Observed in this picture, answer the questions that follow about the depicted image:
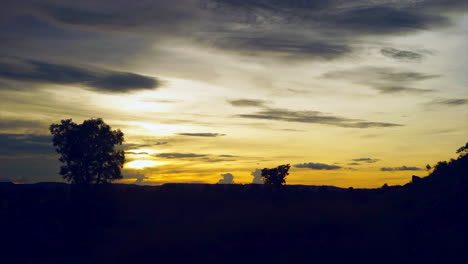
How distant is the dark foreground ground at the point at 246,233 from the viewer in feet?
64.0

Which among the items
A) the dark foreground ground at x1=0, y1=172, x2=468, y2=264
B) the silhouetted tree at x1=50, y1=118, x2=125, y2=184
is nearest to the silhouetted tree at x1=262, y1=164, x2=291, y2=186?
the silhouetted tree at x1=50, y1=118, x2=125, y2=184

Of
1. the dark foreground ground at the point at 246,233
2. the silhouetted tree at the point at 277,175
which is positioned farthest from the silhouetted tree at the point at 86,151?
the silhouetted tree at the point at 277,175

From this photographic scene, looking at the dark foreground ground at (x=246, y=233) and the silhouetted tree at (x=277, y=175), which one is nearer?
the dark foreground ground at (x=246, y=233)

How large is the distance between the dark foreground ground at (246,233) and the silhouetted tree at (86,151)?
21210 mm

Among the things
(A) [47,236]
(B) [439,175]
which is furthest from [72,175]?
(B) [439,175]

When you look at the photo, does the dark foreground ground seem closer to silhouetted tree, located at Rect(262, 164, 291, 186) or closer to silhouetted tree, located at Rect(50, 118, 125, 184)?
silhouetted tree, located at Rect(50, 118, 125, 184)

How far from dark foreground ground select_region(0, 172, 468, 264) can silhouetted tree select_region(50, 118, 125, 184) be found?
21.2m

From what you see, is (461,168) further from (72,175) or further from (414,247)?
(72,175)

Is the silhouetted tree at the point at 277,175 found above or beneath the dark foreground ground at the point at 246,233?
above

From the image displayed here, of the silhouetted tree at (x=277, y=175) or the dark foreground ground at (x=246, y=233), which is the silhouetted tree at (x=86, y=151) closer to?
the dark foreground ground at (x=246, y=233)

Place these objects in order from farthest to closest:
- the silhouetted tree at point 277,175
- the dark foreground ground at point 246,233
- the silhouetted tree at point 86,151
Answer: the silhouetted tree at point 277,175, the silhouetted tree at point 86,151, the dark foreground ground at point 246,233

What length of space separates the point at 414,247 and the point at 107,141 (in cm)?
4979

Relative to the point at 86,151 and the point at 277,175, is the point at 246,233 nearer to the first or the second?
the point at 86,151

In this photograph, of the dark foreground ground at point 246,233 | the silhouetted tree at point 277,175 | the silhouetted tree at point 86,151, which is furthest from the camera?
the silhouetted tree at point 277,175
